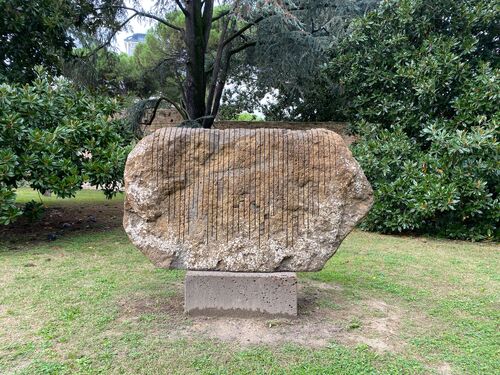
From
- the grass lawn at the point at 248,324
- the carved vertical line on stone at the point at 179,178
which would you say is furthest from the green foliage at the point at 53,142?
the carved vertical line on stone at the point at 179,178

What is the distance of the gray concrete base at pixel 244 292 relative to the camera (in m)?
3.66

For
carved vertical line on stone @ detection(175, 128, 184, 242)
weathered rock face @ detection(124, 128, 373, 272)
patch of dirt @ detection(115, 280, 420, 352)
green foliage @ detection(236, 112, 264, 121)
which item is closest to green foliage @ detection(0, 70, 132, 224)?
patch of dirt @ detection(115, 280, 420, 352)

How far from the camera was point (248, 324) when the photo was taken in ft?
11.8

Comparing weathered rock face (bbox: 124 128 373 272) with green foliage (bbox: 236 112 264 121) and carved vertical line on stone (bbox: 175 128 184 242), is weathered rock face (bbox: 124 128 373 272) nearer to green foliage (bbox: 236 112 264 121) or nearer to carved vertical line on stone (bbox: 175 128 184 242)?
carved vertical line on stone (bbox: 175 128 184 242)

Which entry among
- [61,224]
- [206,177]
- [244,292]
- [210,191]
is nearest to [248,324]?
[244,292]

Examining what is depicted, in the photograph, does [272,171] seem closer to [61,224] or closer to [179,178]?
[179,178]

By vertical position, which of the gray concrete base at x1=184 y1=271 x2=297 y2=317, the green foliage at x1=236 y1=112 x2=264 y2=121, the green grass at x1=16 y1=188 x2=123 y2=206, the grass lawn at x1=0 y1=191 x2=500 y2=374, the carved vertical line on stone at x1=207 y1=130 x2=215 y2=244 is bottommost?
the grass lawn at x1=0 y1=191 x2=500 y2=374

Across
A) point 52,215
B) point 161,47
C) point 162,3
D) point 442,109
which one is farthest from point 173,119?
point 442,109

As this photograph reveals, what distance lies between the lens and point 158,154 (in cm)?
366

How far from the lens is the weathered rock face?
143 inches

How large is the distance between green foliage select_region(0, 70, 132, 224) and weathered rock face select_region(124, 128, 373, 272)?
275 cm

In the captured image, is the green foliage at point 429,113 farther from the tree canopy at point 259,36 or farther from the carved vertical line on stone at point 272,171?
the carved vertical line on stone at point 272,171

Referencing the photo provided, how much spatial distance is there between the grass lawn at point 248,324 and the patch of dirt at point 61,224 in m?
1.07

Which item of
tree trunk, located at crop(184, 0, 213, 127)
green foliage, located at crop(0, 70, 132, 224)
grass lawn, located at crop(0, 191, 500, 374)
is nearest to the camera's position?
grass lawn, located at crop(0, 191, 500, 374)
